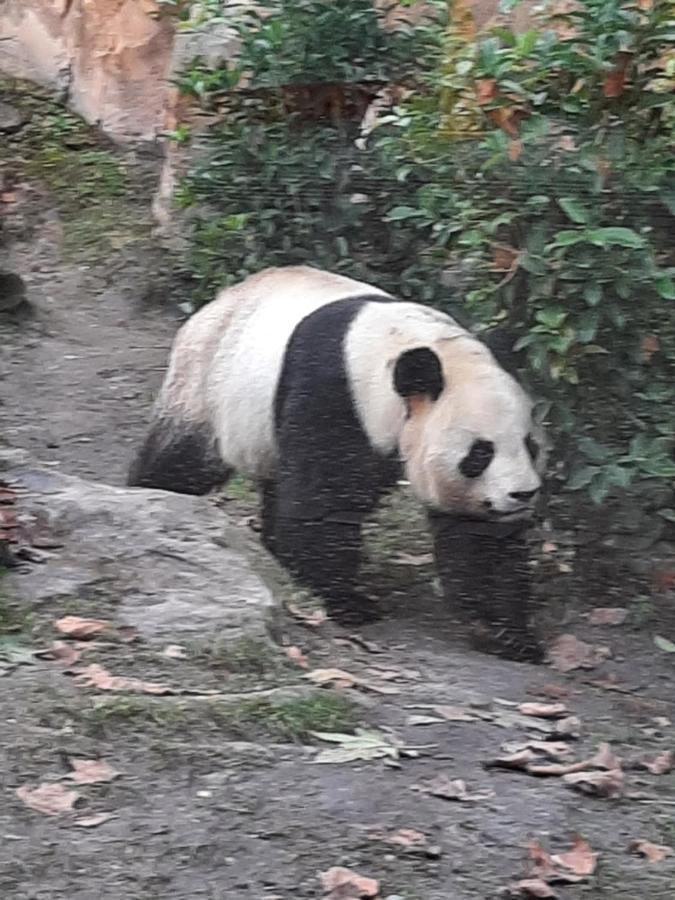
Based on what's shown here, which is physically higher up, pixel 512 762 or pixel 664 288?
pixel 664 288

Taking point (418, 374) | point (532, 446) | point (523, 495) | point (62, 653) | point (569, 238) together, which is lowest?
point (62, 653)

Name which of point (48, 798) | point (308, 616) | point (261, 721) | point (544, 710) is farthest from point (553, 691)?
point (48, 798)

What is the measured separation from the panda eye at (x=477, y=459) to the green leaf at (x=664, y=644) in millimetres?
571

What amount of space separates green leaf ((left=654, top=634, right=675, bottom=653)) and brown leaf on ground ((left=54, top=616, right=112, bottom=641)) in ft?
4.27

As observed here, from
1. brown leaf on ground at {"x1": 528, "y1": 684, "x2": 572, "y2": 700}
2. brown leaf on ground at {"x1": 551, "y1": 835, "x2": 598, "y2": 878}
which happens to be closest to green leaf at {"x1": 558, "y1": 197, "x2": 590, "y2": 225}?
brown leaf on ground at {"x1": 528, "y1": 684, "x2": 572, "y2": 700}

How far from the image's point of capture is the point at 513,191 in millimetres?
3568

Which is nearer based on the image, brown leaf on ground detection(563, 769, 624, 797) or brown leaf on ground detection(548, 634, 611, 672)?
brown leaf on ground detection(563, 769, 624, 797)

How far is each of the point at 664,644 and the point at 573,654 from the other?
0.81ft

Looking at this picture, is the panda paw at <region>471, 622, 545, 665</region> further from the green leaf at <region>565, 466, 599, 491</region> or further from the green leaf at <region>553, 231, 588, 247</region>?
the green leaf at <region>553, 231, 588, 247</region>

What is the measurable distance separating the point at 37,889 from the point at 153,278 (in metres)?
1.84

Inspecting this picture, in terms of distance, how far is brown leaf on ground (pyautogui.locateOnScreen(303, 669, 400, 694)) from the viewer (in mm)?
3117

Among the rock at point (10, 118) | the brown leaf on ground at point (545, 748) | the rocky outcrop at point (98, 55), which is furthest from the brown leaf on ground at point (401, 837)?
the rock at point (10, 118)

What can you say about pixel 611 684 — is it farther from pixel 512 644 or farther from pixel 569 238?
pixel 569 238

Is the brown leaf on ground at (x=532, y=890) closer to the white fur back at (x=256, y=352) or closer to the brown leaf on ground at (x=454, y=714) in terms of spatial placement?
the brown leaf on ground at (x=454, y=714)
